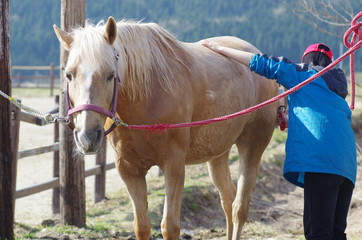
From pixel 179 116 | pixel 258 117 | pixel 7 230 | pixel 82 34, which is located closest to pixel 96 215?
pixel 7 230

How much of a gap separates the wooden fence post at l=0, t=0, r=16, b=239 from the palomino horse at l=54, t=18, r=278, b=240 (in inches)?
51.4

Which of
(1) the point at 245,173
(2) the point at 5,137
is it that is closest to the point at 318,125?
(1) the point at 245,173

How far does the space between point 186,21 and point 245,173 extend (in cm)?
3545

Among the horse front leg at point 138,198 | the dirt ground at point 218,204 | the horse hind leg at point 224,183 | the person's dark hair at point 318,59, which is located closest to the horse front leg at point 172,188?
the horse front leg at point 138,198

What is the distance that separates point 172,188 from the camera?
4145 millimetres

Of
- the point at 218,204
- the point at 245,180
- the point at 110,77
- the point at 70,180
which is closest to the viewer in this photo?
the point at 110,77

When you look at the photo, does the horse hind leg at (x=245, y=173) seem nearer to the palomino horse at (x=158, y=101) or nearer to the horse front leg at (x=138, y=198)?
the palomino horse at (x=158, y=101)

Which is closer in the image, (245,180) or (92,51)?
(92,51)

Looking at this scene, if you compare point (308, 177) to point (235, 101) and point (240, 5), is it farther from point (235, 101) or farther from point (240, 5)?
point (240, 5)

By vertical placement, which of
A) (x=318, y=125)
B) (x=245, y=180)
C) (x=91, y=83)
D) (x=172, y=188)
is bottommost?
(x=245, y=180)

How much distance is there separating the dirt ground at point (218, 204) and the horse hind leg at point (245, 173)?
3.18 ft

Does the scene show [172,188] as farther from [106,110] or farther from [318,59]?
[318,59]

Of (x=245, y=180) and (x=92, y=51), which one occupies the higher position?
(x=92, y=51)

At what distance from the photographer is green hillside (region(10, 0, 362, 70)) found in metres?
34.4
